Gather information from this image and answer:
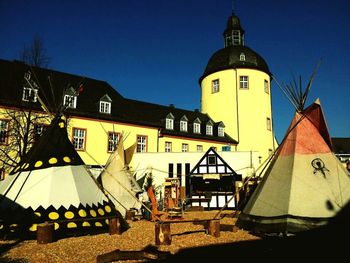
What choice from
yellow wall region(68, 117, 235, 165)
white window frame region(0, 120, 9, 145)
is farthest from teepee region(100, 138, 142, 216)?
white window frame region(0, 120, 9, 145)

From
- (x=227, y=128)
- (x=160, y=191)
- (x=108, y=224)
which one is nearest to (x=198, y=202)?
(x=160, y=191)

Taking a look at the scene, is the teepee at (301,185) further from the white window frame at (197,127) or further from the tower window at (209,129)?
the tower window at (209,129)

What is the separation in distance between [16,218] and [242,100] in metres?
25.0

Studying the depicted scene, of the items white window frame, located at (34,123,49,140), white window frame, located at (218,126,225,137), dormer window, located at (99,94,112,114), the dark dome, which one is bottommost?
white window frame, located at (34,123,49,140)

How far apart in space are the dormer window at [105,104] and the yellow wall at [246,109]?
12.7 metres

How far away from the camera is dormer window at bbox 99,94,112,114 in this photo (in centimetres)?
2248

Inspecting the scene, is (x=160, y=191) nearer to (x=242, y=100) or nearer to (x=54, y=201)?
(x=54, y=201)

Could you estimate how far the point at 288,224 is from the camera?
716cm

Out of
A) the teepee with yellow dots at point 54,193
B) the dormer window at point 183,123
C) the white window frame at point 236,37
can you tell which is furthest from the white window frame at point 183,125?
the teepee with yellow dots at point 54,193

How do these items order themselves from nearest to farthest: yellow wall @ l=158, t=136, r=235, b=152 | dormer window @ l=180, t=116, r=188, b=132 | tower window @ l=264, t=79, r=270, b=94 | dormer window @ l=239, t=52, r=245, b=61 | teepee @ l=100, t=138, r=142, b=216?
teepee @ l=100, t=138, r=142, b=216 → yellow wall @ l=158, t=136, r=235, b=152 → dormer window @ l=180, t=116, r=188, b=132 → dormer window @ l=239, t=52, r=245, b=61 → tower window @ l=264, t=79, r=270, b=94

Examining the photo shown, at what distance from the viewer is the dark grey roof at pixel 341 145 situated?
151ft

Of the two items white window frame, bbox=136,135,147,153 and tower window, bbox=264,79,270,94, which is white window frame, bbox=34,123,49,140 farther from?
tower window, bbox=264,79,270,94

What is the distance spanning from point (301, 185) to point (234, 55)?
82.6ft

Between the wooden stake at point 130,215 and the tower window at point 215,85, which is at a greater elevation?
the tower window at point 215,85
